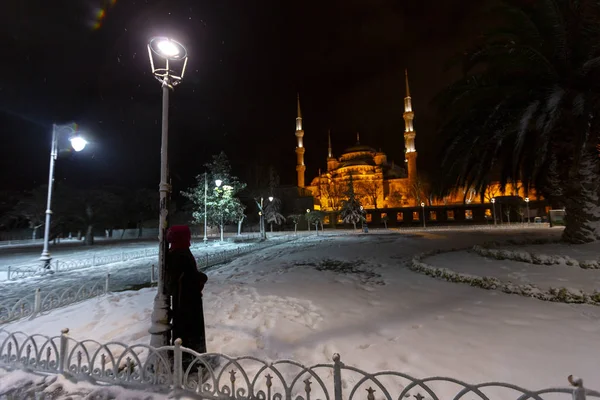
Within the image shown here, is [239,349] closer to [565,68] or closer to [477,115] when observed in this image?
[477,115]

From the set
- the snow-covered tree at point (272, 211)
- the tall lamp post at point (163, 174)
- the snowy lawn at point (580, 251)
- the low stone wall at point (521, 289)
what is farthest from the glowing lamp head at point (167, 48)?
the snow-covered tree at point (272, 211)

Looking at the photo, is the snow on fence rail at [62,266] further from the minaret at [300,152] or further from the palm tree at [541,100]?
the minaret at [300,152]

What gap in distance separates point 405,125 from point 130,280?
243 feet

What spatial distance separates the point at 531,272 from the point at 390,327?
5.77m

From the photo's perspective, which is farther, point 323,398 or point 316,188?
point 316,188

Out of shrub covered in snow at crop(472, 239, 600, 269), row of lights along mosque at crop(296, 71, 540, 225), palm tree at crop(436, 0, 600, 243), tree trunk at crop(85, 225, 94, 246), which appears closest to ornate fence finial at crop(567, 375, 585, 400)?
shrub covered in snow at crop(472, 239, 600, 269)

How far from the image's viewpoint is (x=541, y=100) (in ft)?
35.4

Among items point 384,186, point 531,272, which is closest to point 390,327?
point 531,272

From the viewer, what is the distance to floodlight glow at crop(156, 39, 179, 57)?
4.46m

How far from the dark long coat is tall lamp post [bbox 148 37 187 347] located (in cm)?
13

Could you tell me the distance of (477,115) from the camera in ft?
41.4

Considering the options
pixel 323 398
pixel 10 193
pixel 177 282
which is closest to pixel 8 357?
pixel 177 282

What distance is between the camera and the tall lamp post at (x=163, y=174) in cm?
397

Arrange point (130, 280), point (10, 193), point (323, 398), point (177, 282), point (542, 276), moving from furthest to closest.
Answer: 1. point (10, 193)
2. point (130, 280)
3. point (542, 276)
4. point (177, 282)
5. point (323, 398)
